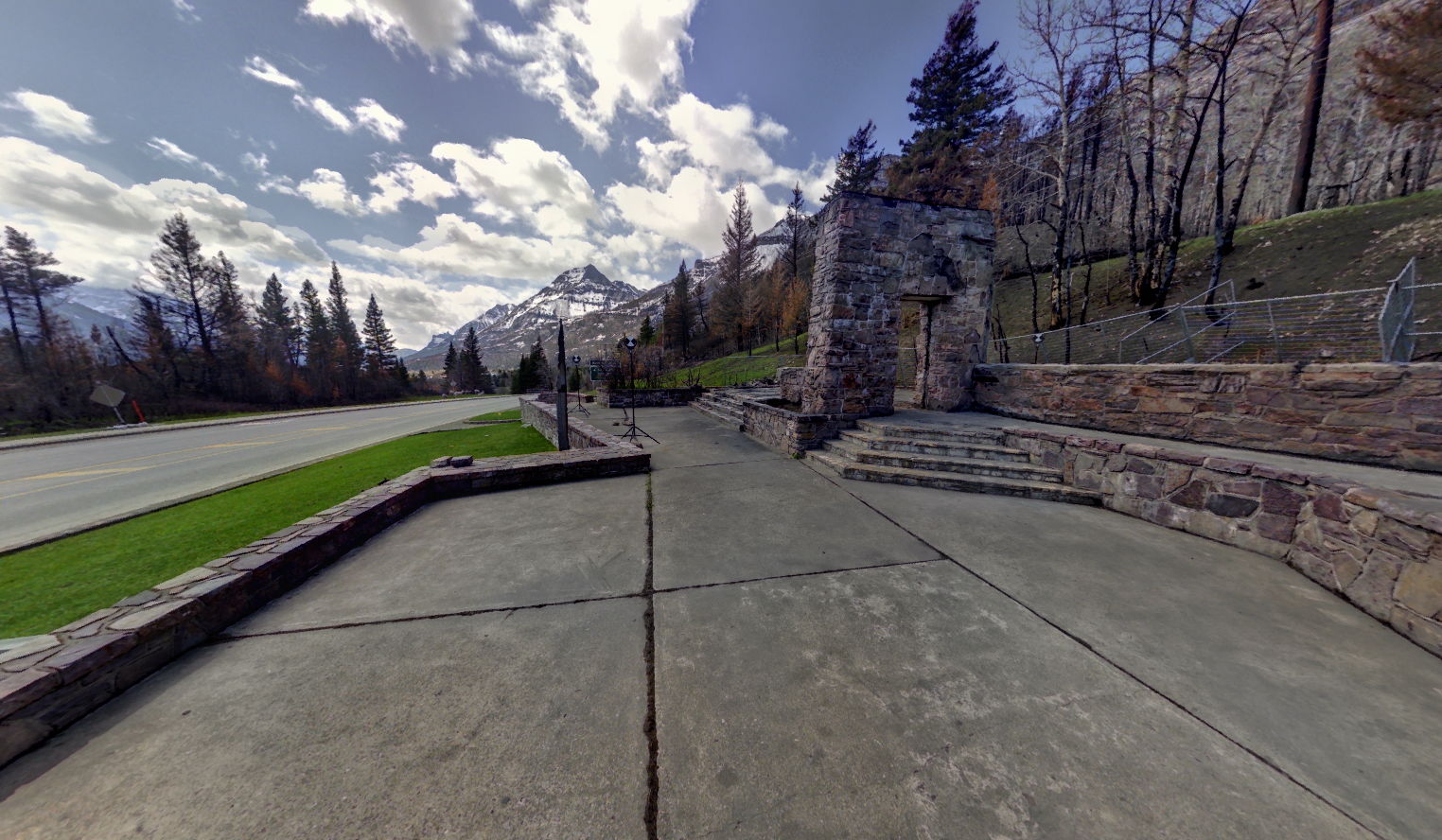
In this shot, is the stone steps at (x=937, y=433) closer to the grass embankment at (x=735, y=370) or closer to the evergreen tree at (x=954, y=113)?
the grass embankment at (x=735, y=370)

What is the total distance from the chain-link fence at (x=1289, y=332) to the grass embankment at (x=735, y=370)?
1115 cm

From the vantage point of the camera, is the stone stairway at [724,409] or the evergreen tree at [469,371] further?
the evergreen tree at [469,371]

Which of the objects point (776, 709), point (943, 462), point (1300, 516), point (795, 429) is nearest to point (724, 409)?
point (795, 429)

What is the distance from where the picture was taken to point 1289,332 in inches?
303

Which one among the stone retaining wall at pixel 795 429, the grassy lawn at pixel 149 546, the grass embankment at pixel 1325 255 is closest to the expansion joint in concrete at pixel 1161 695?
the stone retaining wall at pixel 795 429

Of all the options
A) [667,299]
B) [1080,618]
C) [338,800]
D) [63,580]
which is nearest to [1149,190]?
[1080,618]

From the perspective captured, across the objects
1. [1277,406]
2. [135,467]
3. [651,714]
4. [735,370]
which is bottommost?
[135,467]

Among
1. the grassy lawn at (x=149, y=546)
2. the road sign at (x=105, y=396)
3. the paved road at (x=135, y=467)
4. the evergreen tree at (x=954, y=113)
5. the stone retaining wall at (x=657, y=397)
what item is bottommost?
the paved road at (x=135, y=467)

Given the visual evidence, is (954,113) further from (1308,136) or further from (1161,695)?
(1161,695)

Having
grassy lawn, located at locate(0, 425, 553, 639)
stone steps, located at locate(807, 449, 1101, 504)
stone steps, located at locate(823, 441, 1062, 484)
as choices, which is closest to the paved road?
grassy lawn, located at locate(0, 425, 553, 639)

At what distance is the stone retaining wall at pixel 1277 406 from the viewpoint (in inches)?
148

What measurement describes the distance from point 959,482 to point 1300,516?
8.48 feet

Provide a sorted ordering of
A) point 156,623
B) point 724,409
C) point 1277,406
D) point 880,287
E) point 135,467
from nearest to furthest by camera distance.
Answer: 1. point 156,623
2. point 1277,406
3. point 880,287
4. point 135,467
5. point 724,409

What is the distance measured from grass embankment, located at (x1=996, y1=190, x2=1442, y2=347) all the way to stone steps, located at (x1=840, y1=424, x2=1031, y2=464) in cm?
927
